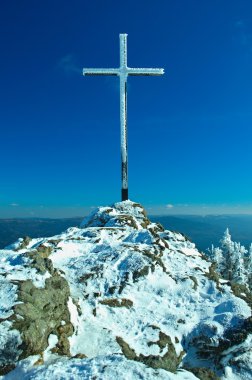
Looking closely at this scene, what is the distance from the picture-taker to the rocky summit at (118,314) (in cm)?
1336

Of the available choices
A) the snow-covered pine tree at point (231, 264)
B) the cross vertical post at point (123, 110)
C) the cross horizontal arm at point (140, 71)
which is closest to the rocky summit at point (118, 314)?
the cross vertical post at point (123, 110)

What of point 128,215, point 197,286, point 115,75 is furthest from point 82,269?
point 115,75

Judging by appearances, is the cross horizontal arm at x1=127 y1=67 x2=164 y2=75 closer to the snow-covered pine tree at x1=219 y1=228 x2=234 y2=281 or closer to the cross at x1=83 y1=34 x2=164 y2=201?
the cross at x1=83 y1=34 x2=164 y2=201

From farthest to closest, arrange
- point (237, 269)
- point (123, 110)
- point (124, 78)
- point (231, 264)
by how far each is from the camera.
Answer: point (231, 264), point (237, 269), point (124, 78), point (123, 110)

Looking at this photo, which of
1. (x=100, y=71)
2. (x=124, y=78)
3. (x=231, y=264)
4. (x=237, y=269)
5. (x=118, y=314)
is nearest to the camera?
(x=118, y=314)

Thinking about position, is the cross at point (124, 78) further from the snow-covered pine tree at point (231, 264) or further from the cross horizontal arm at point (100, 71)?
the snow-covered pine tree at point (231, 264)

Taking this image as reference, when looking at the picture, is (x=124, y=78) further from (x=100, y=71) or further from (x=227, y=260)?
(x=227, y=260)

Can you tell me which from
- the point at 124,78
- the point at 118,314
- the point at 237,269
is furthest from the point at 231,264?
the point at 118,314

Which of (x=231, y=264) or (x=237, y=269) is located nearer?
(x=237, y=269)

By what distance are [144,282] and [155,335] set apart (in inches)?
210

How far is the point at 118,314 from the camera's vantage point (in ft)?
70.4

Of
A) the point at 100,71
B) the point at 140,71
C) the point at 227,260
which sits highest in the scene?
the point at 140,71

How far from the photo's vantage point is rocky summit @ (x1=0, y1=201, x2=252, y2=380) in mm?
13359

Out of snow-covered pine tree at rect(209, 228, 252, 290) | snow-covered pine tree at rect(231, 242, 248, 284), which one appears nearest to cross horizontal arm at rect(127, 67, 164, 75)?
snow-covered pine tree at rect(209, 228, 252, 290)
